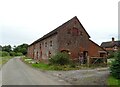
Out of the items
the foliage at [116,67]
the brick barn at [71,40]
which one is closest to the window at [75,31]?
the brick barn at [71,40]

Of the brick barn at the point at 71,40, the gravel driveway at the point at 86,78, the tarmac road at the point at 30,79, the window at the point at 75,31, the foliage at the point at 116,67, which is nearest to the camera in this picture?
the gravel driveway at the point at 86,78

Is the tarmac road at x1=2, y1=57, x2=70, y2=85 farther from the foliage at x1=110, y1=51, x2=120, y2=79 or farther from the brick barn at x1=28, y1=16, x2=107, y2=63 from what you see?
the brick barn at x1=28, y1=16, x2=107, y2=63

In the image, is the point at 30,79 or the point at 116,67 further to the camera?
the point at 30,79

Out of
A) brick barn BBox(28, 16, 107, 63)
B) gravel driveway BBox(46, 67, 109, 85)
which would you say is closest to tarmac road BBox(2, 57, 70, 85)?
gravel driveway BBox(46, 67, 109, 85)

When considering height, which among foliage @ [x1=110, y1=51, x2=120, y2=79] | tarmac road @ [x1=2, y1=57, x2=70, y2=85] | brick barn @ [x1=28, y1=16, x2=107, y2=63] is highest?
brick barn @ [x1=28, y1=16, x2=107, y2=63]

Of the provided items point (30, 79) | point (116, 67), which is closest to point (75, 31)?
point (116, 67)

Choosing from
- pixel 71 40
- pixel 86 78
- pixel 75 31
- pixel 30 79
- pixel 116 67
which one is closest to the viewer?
pixel 116 67

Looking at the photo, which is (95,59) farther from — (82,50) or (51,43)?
(51,43)

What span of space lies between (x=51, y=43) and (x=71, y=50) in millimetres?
4417

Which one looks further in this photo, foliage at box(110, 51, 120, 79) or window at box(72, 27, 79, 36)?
window at box(72, 27, 79, 36)

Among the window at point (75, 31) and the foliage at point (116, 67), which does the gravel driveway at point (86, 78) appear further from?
the window at point (75, 31)

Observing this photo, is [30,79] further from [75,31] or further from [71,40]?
[75,31]

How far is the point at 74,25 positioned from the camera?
42750 mm

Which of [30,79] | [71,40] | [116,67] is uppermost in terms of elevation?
[71,40]
